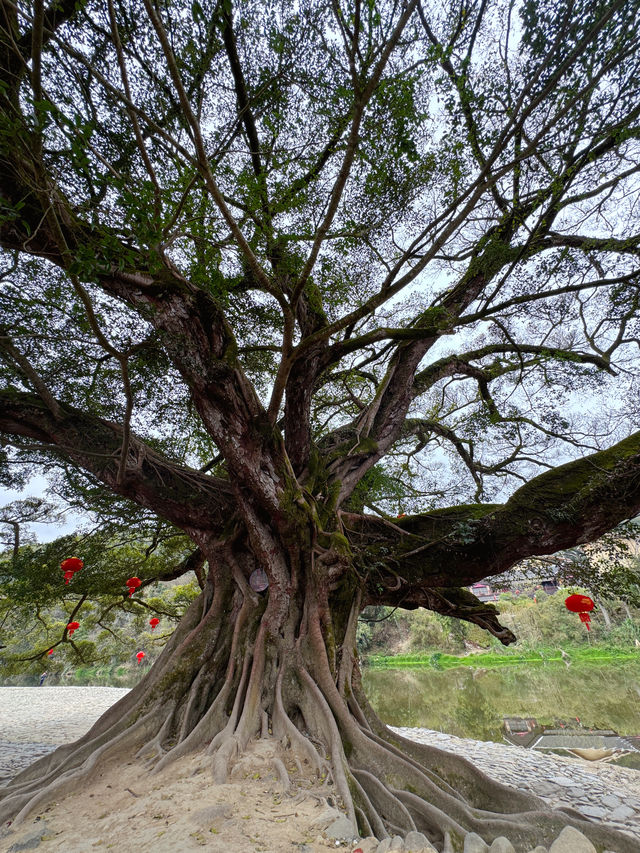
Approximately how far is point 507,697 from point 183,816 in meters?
11.4

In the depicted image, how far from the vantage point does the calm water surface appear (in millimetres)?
7840

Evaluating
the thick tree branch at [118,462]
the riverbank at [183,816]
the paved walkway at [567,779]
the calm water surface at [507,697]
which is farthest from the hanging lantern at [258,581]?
the calm water surface at [507,697]

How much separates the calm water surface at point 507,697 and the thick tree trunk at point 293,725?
20.0 feet

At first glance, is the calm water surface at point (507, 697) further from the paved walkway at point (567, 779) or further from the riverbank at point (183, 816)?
the riverbank at point (183, 816)

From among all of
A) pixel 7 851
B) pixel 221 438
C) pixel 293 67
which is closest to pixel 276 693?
pixel 7 851

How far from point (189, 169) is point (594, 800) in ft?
22.0

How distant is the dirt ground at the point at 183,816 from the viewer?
1.57 meters

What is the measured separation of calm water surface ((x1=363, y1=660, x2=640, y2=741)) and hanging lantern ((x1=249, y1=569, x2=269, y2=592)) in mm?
6478

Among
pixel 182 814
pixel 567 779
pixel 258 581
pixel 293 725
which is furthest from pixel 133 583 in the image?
pixel 567 779

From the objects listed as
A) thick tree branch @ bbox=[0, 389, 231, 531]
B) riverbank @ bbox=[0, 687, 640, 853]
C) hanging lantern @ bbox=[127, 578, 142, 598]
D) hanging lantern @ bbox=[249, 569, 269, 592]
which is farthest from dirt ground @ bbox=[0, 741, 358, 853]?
hanging lantern @ bbox=[127, 578, 142, 598]

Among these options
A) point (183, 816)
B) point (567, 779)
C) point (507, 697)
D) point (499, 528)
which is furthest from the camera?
point (507, 697)

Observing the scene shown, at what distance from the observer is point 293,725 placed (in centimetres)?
264

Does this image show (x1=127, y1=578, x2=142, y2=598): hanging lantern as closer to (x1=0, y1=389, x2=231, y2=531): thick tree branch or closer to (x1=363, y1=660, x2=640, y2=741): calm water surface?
(x1=0, y1=389, x2=231, y2=531): thick tree branch

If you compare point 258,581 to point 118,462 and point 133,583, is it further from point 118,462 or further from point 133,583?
point 133,583
